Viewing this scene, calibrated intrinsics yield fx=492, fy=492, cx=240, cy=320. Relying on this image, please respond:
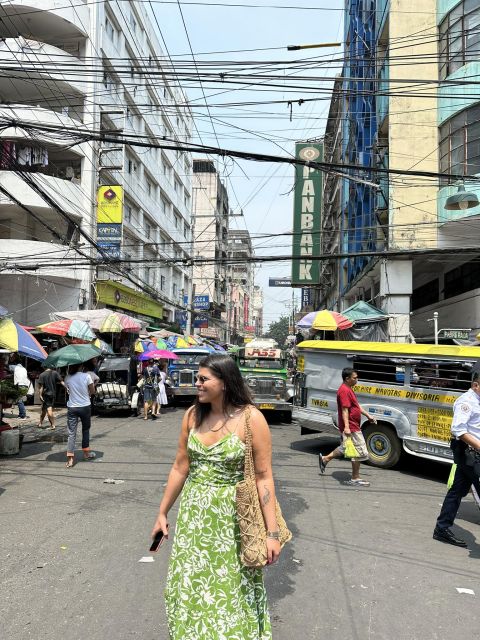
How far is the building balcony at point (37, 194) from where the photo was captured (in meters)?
20.8

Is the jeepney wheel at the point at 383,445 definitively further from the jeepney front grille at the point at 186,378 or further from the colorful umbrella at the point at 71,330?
the jeepney front grille at the point at 186,378

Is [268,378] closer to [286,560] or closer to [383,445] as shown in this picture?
[383,445]

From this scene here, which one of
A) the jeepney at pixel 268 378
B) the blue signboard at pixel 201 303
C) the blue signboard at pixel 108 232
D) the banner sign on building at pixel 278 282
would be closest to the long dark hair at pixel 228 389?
the jeepney at pixel 268 378

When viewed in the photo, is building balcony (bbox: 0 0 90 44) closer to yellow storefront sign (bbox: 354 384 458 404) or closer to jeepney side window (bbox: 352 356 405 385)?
jeepney side window (bbox: 352 356 405 385)

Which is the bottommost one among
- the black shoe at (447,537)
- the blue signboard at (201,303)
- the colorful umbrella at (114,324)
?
the black shoe at (447,537)

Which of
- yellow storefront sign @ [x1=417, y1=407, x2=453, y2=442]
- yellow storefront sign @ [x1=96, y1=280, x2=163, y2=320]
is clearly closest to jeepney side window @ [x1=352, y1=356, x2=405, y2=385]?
yellow storefront sign @ [x1=417, y1=407, x2=453, y2=442]

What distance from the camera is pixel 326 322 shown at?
15000mm

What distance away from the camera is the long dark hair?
8.62 feet

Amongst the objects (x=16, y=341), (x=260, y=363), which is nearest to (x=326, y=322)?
(x=260, y=363)

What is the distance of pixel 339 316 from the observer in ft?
51.0

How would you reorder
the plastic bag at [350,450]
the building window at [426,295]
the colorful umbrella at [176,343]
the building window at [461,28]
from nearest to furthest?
the plastic bag at [350,450] < the building window at [461,28] < the building window at [426,295] < the colorful umbrella at [176,343]

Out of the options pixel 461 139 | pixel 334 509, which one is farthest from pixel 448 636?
pixel 461 139

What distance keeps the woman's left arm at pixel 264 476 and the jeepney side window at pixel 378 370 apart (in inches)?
266

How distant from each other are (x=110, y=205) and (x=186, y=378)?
9552 millimetres
